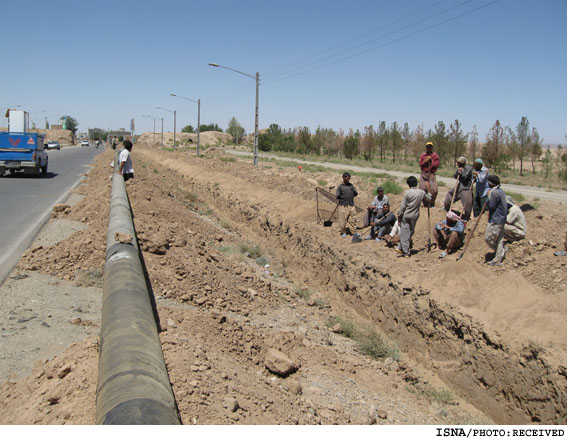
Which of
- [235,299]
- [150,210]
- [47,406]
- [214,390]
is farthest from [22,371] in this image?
[150,210]

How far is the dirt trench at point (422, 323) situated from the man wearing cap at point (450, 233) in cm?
123

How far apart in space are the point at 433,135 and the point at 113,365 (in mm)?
46953

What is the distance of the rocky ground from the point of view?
14.0 feet

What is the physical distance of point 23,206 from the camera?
45.5 ft

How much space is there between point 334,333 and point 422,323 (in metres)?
1.44

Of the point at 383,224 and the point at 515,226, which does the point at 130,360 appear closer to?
the point at 515,226

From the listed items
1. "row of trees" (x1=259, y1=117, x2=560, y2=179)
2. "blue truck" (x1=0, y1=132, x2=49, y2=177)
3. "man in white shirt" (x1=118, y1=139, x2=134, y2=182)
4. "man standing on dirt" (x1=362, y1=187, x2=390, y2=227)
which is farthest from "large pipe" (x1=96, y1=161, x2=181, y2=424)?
"row of trees" (x1=259, y1=117, x2=560, y2=179)

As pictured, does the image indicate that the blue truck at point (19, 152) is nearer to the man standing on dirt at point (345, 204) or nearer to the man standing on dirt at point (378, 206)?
the man standing on dirt at point (345, 204)

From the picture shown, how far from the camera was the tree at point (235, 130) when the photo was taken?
119125 mm

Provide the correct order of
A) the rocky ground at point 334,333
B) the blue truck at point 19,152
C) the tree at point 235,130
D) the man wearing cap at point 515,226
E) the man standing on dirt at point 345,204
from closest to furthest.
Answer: the rocky ground at point 334,333, the man wearing cap at point 515,226, the man standing on dirt at point 345,204, the blue truck at point 19,152, the tree at point 235,130

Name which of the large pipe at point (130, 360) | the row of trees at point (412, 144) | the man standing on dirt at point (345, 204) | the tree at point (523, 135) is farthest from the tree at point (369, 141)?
the large pipe at point (130, 360)

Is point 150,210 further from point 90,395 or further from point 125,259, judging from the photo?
point 90,395

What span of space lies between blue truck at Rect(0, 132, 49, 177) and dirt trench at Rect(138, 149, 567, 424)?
13.1 metres

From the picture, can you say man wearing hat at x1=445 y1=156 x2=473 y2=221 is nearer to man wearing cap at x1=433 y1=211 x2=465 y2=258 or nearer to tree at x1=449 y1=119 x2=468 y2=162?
man wearing cap at x1=433 y1=211 x2=465 y2=258
